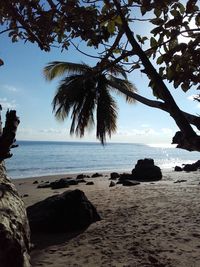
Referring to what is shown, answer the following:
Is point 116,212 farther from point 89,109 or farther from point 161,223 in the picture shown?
point 89,109

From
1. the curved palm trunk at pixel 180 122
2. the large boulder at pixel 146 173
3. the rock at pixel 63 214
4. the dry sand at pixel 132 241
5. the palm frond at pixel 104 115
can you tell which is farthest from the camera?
the palm frond at pixel 104 115

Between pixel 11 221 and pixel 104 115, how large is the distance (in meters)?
18.9

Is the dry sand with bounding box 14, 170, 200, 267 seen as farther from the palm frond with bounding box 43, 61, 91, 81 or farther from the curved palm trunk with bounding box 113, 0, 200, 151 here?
the palm frond with bounding box 43, 61, 91, 81

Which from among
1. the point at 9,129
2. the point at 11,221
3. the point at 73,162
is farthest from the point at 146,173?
the point at 73,162

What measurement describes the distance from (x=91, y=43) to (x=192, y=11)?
4.79ft

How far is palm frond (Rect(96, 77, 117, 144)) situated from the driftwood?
1852 cm

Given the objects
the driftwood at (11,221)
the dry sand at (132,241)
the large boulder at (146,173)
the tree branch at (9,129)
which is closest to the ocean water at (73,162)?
the large boulder at (146,173)

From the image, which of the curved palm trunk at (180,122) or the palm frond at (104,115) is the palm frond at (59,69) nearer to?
the palm frond at (104,115)

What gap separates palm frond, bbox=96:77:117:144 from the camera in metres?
22.9

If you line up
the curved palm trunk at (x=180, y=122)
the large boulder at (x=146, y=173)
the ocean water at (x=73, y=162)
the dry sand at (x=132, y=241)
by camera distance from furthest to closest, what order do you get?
the ocean water at (x=73, y=162) < the large boulder at (x=146, y=173) < the dry sand at (x=132, y=241) < the curved palm trunk at (x=180, y=122)

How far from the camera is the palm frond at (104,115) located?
900 inches

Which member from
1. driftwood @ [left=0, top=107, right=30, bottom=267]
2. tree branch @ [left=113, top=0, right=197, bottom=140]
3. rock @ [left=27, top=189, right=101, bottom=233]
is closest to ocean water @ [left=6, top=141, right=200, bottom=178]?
rock @ [left=27, top=189, right=101, bottom=233]

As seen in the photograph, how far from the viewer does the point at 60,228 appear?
859 centimetres

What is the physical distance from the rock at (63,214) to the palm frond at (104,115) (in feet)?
44.9
